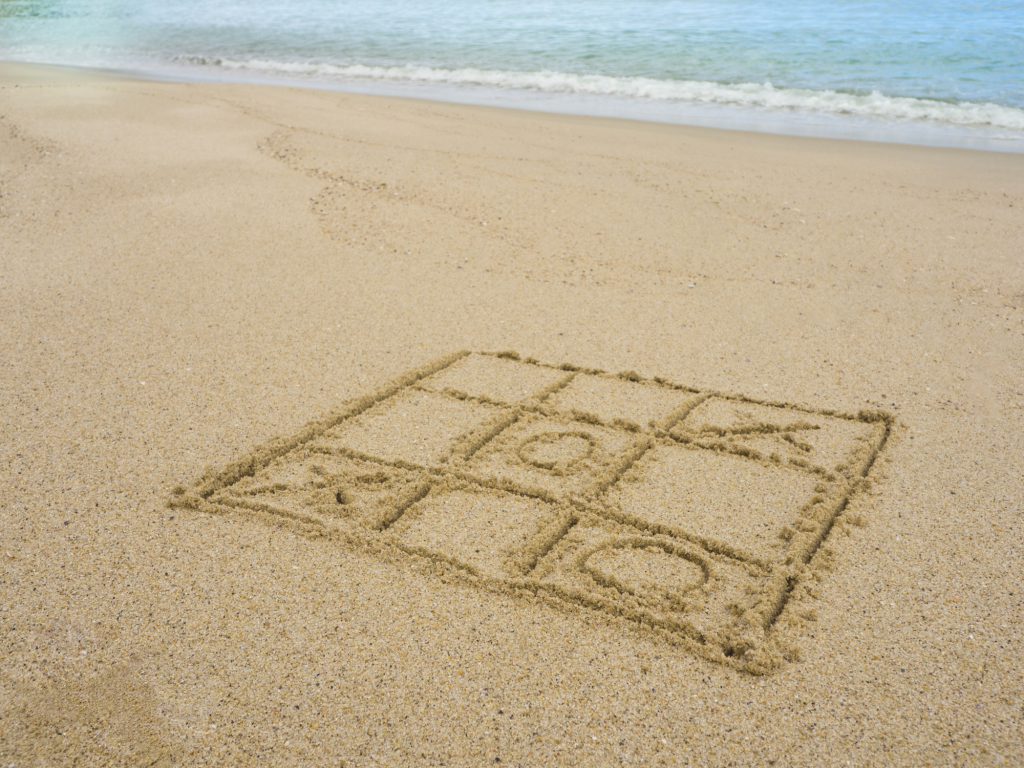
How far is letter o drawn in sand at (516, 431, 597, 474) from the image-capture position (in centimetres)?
285

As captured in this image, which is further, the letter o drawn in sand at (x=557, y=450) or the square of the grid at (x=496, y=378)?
the square of the grid at (x=496, y=378)

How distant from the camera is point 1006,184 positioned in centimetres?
588

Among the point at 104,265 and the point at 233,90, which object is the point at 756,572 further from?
the point at 233,90

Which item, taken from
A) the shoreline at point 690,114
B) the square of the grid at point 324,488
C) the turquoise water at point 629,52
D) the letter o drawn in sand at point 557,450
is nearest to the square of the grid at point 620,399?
the letter o drawn in sand at point 557,450

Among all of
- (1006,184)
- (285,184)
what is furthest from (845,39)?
(285,184)

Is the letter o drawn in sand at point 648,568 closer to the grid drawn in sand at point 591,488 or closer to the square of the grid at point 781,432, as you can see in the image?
the grid drawn in sand at point 591,488

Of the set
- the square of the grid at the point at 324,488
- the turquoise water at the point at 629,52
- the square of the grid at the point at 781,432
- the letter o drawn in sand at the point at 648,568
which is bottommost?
the letter o drawn in sand at the point at 648,568

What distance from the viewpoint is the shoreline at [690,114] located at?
7.72 m

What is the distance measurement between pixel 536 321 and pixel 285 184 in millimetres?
2362

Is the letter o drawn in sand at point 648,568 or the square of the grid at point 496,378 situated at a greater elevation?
the square of the grid at point 496,378

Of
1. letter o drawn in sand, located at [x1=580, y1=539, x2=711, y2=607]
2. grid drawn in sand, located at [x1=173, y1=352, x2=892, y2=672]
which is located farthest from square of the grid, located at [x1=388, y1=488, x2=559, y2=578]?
letter o drawn in sand, located at [x1=580, y1=539, x2=711, y2=607]

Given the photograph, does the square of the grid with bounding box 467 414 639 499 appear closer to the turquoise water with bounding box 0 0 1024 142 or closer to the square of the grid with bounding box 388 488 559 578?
the square of the grid with bounding box 388 488 559 578

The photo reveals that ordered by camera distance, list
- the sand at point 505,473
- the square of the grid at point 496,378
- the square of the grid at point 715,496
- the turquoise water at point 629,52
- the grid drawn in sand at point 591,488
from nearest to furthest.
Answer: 1. the sand at point 505,473
2. the grid drawn in sand at point 591,488
3. the square of the grid at point 715,496
4. the square of the grid at point 496,378
5. the turquoise water at point 629,52

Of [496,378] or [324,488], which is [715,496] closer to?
[496,378]
